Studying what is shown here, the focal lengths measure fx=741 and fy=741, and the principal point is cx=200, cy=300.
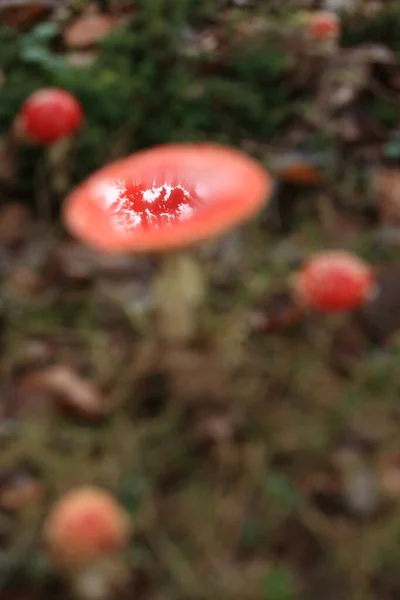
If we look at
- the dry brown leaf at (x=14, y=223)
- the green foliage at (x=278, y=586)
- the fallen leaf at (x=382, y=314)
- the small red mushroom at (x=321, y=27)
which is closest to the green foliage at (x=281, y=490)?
the green foliage at (x=278, y=586)

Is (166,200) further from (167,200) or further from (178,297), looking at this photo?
(178,297)

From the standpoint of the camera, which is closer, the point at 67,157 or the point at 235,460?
the point at 235,460

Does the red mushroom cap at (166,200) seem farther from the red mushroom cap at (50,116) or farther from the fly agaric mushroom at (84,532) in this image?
the red mushroom cap at (50,116)

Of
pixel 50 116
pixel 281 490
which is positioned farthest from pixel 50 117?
pixel 281 490

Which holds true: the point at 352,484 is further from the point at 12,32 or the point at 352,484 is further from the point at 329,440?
the point at 12,32

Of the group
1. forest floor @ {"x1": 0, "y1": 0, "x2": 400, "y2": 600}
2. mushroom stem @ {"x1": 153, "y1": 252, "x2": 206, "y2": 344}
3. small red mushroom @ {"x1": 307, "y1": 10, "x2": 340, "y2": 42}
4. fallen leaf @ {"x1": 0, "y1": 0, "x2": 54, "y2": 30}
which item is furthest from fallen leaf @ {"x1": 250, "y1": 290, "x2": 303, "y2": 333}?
fallen leaf @ {"x1": 0, "y1": 0, "x2": 54, "y2": 30}

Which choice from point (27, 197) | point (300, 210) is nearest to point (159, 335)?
point (300, 210)
